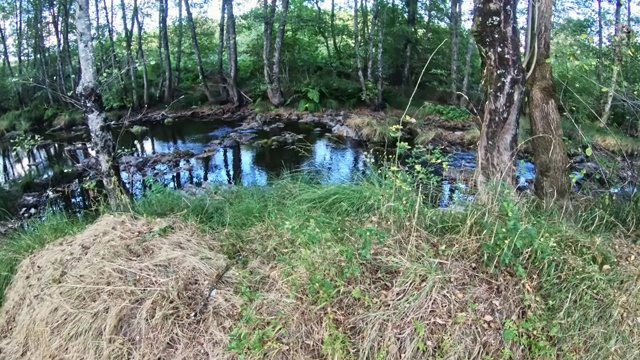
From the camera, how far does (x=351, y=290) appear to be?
256 centimetres

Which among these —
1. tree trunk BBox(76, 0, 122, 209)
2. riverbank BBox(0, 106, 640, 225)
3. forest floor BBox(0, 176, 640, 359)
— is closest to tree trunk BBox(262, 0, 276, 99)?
riverbank BBox(0, 106, 640, 225)

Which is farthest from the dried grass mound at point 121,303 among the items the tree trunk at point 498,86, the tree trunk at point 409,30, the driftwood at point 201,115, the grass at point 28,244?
the tree trunk at point 409,30

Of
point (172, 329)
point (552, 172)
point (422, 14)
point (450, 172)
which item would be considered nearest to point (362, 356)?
point (172, 329)

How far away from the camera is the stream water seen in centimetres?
873

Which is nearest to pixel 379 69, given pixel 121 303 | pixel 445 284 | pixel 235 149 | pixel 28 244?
pixel 235 149

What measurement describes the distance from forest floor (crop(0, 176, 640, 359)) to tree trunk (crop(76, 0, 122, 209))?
1.60m

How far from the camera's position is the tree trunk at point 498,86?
3.47 m

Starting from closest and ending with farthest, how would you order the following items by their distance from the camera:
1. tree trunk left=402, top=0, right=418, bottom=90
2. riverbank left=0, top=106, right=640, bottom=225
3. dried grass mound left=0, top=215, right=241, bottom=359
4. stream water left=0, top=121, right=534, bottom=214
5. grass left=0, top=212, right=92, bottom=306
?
dried grass mound left=0, top=215, right=241, bottom=359, grass left=0, top=212, right=92, bottom=306, riverbank left=0, top=106, right=640, bottom=225, stream water left=0, top=121, right=534, bottom=214, tree trunk left=402, top=0, right=418, bottom=90

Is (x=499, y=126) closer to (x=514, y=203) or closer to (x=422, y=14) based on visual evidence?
(x=514, y=203)

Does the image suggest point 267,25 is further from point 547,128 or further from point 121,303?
point 121,303

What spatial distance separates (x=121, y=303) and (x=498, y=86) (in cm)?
355

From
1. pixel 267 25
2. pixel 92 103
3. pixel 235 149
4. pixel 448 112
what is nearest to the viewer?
pixel 92 103

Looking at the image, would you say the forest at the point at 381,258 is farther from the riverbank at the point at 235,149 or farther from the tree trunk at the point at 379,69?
the tree trunk at the point at 379,69

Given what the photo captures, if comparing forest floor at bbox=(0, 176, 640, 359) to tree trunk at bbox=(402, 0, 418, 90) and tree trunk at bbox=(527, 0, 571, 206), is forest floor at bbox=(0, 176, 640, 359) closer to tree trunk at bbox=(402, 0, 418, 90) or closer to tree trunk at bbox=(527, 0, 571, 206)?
tree trunk at bbox=(527, 0, 571, 206)
